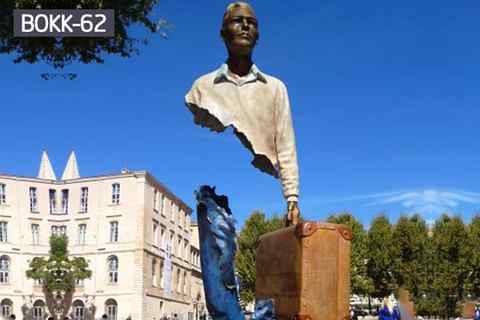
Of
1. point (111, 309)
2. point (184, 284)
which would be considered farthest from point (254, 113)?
point (184, 284)

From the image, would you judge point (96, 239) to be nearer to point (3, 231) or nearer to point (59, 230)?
point (59, 230)

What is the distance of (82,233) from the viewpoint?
5991 centimetres

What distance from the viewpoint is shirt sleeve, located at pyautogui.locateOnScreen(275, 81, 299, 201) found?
548 centimetres

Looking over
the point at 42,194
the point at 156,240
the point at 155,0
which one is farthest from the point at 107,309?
the point at 155,0

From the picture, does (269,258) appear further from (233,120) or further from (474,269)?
(474,269)

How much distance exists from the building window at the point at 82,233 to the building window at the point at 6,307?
25.3ft

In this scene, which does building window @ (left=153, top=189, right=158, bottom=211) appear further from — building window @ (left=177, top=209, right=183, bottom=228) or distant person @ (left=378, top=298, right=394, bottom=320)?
distant person @ (left=378, top=298, right=394, bottom=320)

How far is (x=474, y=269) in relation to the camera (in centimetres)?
4516

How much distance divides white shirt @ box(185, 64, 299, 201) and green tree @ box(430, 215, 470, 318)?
1639 inches

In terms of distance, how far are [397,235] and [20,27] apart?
3974cm

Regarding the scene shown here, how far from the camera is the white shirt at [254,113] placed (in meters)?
→ 5.51

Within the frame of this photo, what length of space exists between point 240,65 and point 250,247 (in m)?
40.5

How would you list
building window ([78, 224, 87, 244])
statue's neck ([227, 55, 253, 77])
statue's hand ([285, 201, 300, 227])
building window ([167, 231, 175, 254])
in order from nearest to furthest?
statue's hand ([285, 201, 300, 227]) → statue's neck ([227, 55, 253, 77]) → building window ([78, 224, 87, 244]) → building window ([167, 231, 175, 254])

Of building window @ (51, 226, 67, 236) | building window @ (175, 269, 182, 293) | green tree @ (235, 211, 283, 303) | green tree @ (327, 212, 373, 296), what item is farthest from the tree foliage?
building window @ (175, 269, 182, 293)
